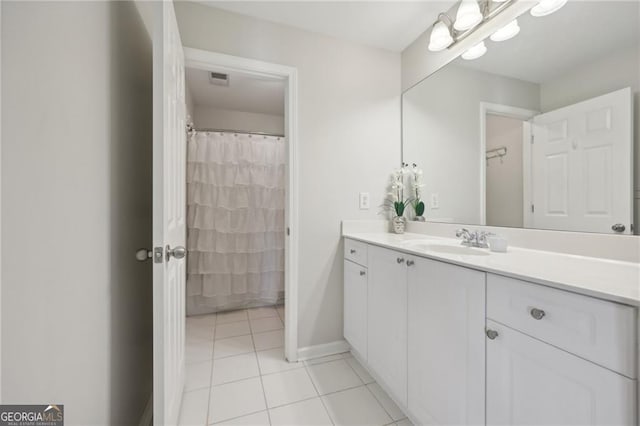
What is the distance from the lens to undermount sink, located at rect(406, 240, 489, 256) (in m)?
1.22

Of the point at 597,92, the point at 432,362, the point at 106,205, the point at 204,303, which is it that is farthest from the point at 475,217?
the point at 204,303

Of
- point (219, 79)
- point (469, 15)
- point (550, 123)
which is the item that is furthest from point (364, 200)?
point (219, 79)

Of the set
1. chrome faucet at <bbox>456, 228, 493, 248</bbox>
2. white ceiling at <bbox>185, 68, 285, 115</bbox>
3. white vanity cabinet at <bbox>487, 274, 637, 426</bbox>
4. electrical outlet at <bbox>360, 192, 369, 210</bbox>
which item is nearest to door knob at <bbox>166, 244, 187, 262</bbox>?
white vanity cabinet at <bbox>487, 274, 637, 426</bbox>

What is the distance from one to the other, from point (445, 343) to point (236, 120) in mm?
3303

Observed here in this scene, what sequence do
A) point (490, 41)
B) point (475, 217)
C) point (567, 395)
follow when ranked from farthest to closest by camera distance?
point (475, 217) → point (490, 41) → point (567, 395)

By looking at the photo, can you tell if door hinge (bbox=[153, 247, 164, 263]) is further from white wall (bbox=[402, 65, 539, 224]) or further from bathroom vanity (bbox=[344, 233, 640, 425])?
white wall (bbox=[402, 65, 539, 224])

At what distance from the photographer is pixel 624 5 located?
0.91 m

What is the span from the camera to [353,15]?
5.27ft

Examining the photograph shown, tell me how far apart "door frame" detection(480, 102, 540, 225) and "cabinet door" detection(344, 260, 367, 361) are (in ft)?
2.65

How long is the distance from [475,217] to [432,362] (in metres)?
0.90

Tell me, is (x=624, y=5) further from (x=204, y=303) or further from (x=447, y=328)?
(x=204, y=303)

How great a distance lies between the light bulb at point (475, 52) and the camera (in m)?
1.42

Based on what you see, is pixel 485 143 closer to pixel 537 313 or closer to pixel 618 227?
pixel 618 227

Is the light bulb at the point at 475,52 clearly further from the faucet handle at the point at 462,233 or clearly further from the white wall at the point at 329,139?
the faucet handle at the point at 462,233
